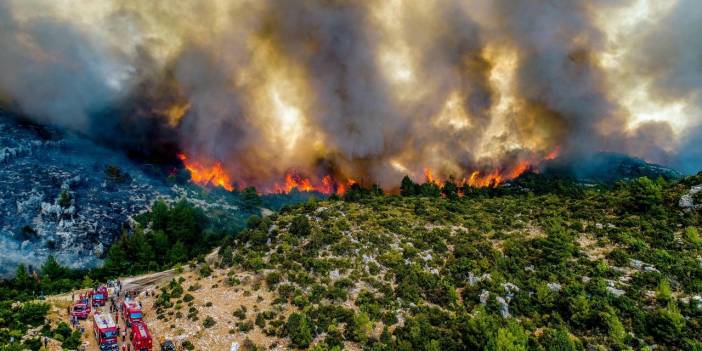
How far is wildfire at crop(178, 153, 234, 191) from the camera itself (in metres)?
141

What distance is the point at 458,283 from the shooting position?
59906mm

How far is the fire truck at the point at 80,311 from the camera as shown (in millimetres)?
53062

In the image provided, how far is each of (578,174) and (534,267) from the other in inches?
3999

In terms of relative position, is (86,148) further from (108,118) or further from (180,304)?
(180,304)

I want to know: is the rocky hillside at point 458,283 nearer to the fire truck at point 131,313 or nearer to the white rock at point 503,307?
the white rock at point 503,307

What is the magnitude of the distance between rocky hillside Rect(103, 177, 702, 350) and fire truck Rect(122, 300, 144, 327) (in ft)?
7.40

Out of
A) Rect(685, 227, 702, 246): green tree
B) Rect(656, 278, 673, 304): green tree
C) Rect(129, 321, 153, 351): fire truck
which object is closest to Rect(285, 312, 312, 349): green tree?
Rect(129, 321, 153, 351): fire truck

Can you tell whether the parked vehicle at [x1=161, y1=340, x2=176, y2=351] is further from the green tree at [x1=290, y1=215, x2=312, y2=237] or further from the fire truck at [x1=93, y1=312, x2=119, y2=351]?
the green tree at [x1=290, y1=215, x2=312, y2=237]

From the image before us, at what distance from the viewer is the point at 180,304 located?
56.4 m

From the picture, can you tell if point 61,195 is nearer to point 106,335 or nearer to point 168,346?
point 106,335

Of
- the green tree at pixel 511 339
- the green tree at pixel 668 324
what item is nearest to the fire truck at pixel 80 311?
the green tree at pixel 511 339

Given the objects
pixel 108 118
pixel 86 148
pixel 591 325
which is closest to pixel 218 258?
pixel 591 325

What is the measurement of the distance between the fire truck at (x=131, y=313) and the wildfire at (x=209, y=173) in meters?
87.6

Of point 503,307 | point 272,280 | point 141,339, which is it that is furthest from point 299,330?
point 503,307
